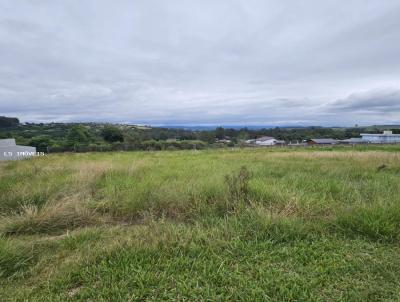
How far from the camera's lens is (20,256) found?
2.86 metres

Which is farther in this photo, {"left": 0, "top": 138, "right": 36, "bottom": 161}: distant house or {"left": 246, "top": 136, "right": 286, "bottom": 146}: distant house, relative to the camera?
{"left": 246, "top": 136, "right": 286, "bottom": 146}: distant house

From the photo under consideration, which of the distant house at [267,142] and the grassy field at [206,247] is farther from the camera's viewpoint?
the distant house at [267,142]

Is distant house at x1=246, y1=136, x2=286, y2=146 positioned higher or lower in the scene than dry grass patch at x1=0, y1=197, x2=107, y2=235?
lower

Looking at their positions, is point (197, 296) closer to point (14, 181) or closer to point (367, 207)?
point (367, 207)

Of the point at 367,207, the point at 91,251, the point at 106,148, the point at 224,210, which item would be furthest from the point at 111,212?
the point at 106,148

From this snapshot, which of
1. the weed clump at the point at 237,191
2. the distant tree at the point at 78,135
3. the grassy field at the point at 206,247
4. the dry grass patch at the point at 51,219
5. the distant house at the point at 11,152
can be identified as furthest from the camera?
the distant tree at the point at 78,135

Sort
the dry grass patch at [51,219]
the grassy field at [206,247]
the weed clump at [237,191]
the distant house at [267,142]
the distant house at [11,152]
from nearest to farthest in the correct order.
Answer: the grassy field at [206,247], the dry grass patch at [51,219], the weed clump at [237,191], the distant house at [11,152], the distant house at [267,142]

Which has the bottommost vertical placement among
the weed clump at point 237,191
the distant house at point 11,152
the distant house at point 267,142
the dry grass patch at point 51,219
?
the distant house at point 267,142

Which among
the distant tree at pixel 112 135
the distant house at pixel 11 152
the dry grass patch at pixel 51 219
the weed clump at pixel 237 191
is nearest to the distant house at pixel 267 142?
the distant tree at pixel 112 135

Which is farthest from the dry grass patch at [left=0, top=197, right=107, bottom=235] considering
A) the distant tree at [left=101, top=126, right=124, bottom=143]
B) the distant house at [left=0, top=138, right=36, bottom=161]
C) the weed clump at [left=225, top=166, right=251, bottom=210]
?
the distant tree at [left=101, top=126, right=124, bottom=143]

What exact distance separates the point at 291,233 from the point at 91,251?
7.85ft

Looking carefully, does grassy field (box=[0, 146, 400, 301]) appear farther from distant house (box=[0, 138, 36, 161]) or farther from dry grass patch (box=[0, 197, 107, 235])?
distant house (box=[0, 138, 36, 161])

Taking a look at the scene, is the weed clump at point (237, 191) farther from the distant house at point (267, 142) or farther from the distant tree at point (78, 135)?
the distant tree at point (78, 135)

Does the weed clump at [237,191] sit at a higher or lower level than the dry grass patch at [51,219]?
higher
